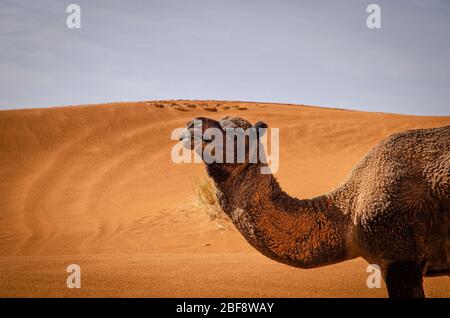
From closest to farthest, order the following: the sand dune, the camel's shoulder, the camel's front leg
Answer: the camel's front leg, the camel's shoulder, the sand dune

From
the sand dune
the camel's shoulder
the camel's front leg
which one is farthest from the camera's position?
the sand dune

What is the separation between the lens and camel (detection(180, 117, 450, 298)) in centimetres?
315

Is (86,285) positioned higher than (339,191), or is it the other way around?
(339,191)

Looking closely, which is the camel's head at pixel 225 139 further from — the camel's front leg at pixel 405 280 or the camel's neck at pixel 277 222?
the camel's front leg at pixel 405 280

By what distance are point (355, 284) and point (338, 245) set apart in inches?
103

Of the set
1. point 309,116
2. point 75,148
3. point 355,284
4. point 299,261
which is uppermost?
point 309,116

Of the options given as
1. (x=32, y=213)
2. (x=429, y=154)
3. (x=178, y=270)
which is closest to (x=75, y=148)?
(x=32, y=213)

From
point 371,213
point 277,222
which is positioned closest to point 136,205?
point 277,222

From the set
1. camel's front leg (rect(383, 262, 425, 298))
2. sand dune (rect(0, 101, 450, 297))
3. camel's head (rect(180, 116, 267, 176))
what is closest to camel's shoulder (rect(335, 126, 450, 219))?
camel's front leg (rect(383, 262, 425, 298))

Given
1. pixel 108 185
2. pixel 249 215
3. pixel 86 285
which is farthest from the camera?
pixel 108 185

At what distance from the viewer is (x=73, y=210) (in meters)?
17.2

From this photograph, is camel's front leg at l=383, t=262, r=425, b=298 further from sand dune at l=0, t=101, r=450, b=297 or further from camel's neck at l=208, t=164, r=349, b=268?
sand dune at l=0, t=101, r=450, b=297

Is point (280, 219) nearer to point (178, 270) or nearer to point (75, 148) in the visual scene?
point (178, 270)

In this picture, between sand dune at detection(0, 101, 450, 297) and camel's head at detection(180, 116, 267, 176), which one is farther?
sand dune at detection(0, 101, 450, 297)
